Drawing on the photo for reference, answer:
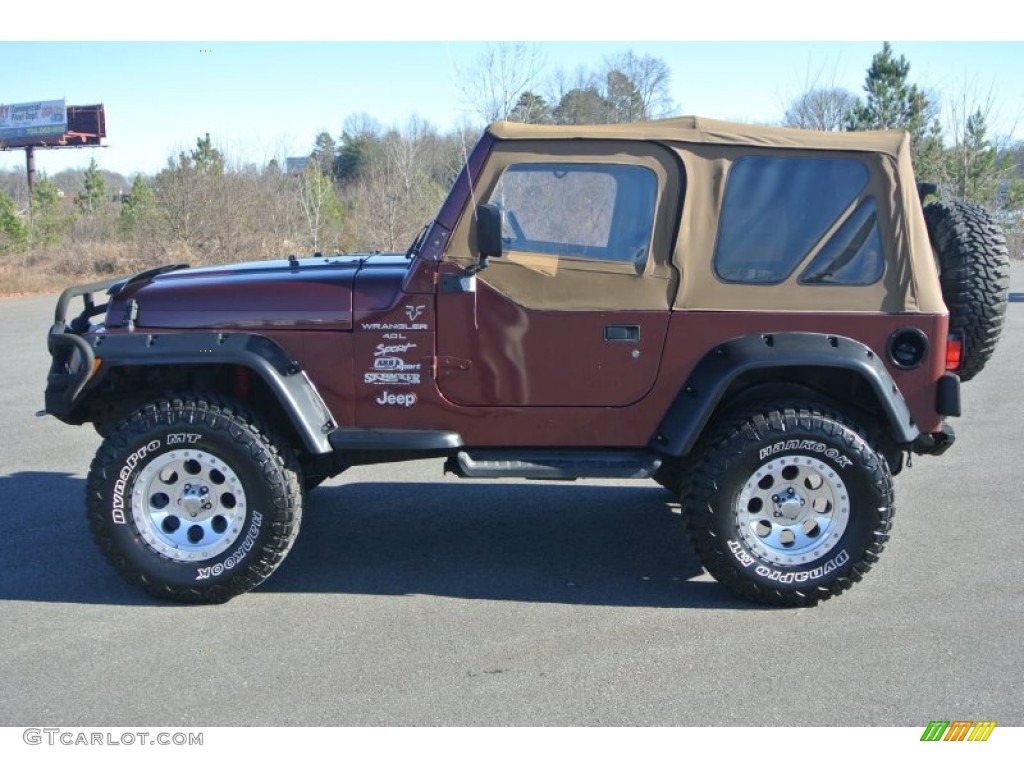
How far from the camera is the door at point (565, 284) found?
14.9 ft

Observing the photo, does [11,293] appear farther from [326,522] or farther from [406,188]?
[326,522]

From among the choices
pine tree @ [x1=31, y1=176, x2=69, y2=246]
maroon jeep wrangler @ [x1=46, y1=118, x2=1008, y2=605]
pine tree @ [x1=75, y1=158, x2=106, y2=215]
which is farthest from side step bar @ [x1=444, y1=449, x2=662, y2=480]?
pine tree @ [x1=75, y1=158, x2=106, y2=215]

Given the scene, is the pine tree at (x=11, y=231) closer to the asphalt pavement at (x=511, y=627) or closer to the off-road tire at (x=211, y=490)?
the asphalt pavement at (x=511, y=627)

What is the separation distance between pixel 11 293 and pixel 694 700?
2430 centimetres

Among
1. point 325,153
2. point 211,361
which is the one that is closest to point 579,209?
point 211,361

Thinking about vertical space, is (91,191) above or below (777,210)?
above

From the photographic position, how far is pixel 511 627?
4.33 m

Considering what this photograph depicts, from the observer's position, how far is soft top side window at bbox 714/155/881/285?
4559mm

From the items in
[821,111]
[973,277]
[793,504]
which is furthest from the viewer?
[821,111]

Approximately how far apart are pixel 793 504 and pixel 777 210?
1378mm

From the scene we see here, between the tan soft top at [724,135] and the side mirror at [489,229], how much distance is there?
0.43m

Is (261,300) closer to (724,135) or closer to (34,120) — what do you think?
(724,135)

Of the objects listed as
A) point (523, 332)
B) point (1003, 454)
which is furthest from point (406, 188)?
point (523, 332)

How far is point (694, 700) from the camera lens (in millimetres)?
3648
